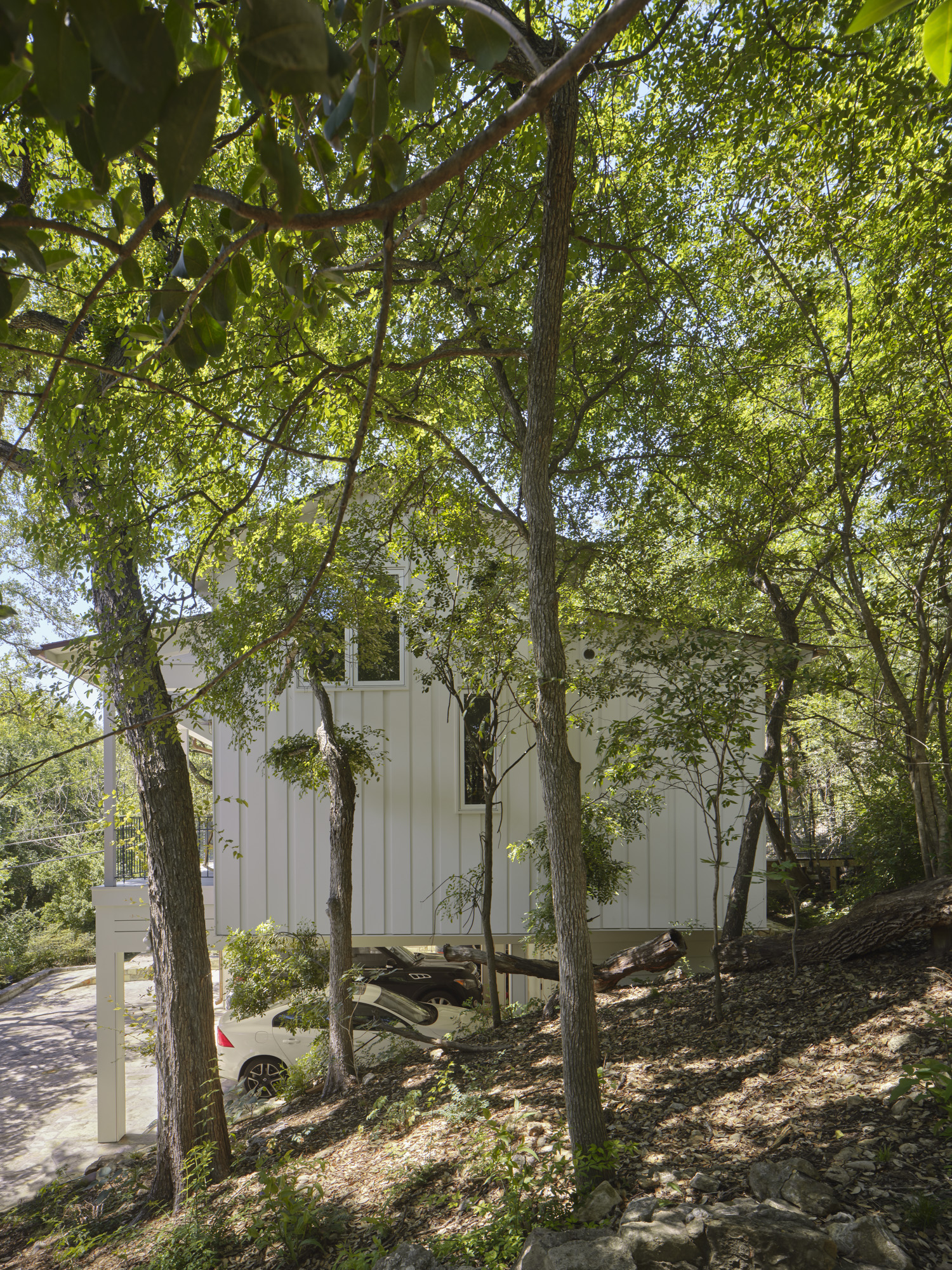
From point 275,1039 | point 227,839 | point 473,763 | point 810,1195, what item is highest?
point 473,763

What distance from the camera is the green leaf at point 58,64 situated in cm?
70

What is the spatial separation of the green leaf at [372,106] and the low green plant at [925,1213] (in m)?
3.64

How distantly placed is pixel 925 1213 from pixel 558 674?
248 centimetres

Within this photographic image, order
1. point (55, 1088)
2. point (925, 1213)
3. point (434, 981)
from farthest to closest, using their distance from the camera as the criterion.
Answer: point (55, 1088), point (434, 981), point (925, 1213)

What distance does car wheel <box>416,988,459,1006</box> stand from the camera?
32.1 ft

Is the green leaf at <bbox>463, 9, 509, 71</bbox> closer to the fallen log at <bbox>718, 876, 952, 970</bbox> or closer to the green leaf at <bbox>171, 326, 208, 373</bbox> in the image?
the green leaf at <bbox>171, 326, 208, 373</bbox>

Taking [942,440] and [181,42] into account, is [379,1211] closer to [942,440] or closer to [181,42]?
[181,42]

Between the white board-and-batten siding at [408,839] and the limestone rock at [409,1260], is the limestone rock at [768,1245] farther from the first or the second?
the white board-and-batten siding at [408,839]

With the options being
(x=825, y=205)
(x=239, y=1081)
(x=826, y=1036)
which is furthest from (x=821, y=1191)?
(x=239, y=1081)

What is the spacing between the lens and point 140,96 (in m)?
0.74

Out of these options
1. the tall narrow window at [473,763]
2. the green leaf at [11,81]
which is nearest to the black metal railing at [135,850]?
the tall narrow window at [473,763]

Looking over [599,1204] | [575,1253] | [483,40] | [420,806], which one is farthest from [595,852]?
[483,40]

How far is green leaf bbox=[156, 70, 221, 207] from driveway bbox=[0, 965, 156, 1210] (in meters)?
7.61

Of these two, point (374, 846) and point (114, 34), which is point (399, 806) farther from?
point (114, 34)
